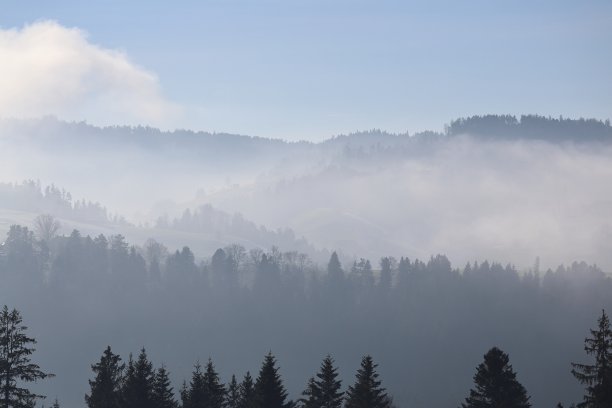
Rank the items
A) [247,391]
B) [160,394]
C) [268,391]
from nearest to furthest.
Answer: [268,391] < [160,394] < [247,391]

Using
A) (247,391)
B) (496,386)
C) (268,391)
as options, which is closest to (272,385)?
(268,391)

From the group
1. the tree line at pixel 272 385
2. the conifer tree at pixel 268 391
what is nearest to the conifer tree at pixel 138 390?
the tree line at pixel 272 385

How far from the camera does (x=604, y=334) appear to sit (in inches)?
1725

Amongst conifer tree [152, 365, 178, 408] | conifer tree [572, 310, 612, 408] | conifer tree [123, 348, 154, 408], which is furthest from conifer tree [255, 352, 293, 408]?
conifer tree [572, 310, 612, 408]

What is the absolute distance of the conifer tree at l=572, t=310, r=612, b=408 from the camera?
4206 cm

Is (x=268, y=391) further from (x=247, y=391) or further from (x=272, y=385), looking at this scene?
(x=247, y=391)

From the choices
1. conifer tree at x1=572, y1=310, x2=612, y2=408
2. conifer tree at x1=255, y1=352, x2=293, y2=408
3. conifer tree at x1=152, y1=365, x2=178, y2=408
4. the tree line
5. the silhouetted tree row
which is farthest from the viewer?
conifer tree at x1=152, y1=365, x2=178, y2=408

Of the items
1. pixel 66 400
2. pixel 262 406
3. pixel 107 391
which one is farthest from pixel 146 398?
pixel 66 400

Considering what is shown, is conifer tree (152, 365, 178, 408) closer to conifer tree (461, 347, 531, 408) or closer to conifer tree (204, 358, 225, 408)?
conifer tree (204, 358, 225, 408)

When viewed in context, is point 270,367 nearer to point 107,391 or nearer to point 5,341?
point 107,391

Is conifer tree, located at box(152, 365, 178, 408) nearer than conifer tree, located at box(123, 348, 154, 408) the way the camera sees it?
No

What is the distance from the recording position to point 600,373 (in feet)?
142

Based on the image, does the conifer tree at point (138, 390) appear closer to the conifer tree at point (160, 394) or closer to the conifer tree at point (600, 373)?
the conifer tree at point (160, 394)

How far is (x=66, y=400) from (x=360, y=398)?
507 feet
